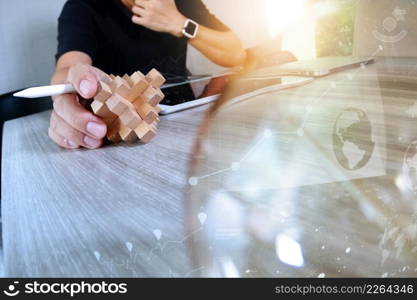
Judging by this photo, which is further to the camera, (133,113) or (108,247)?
(133,113)

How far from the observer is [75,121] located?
0.29 m

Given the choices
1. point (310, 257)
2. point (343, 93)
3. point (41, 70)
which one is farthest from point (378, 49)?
point (41, 70)

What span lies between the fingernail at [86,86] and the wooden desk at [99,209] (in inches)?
2.0

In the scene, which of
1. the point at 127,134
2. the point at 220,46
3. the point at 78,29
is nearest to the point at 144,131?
the point at 127,134

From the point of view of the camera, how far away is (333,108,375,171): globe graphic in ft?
0.65

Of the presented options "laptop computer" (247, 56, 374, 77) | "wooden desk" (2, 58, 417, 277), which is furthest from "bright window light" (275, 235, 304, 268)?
"laptop computer" (247, 56, 374, 77)

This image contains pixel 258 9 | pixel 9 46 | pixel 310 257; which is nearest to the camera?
pixel 310 257

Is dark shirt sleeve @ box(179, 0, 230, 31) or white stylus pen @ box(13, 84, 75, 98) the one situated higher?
dark shirt sleeve @ box(179, 0, 230, 31)

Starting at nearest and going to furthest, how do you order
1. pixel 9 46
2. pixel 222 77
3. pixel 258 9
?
1. pixel 258 9
2. pixel 222 77
3. pixel 9 46

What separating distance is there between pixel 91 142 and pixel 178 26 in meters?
0.16

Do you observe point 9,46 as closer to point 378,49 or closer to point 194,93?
point 194,93

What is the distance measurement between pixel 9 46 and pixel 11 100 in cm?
7

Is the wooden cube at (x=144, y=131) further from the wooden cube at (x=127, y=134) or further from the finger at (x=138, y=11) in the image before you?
the finger at (x=138, y=11)

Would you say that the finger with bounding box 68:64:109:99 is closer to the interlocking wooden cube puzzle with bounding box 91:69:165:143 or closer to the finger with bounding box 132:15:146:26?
the interlocking wooden cube puzzle with bounding box 91:69:165:143
